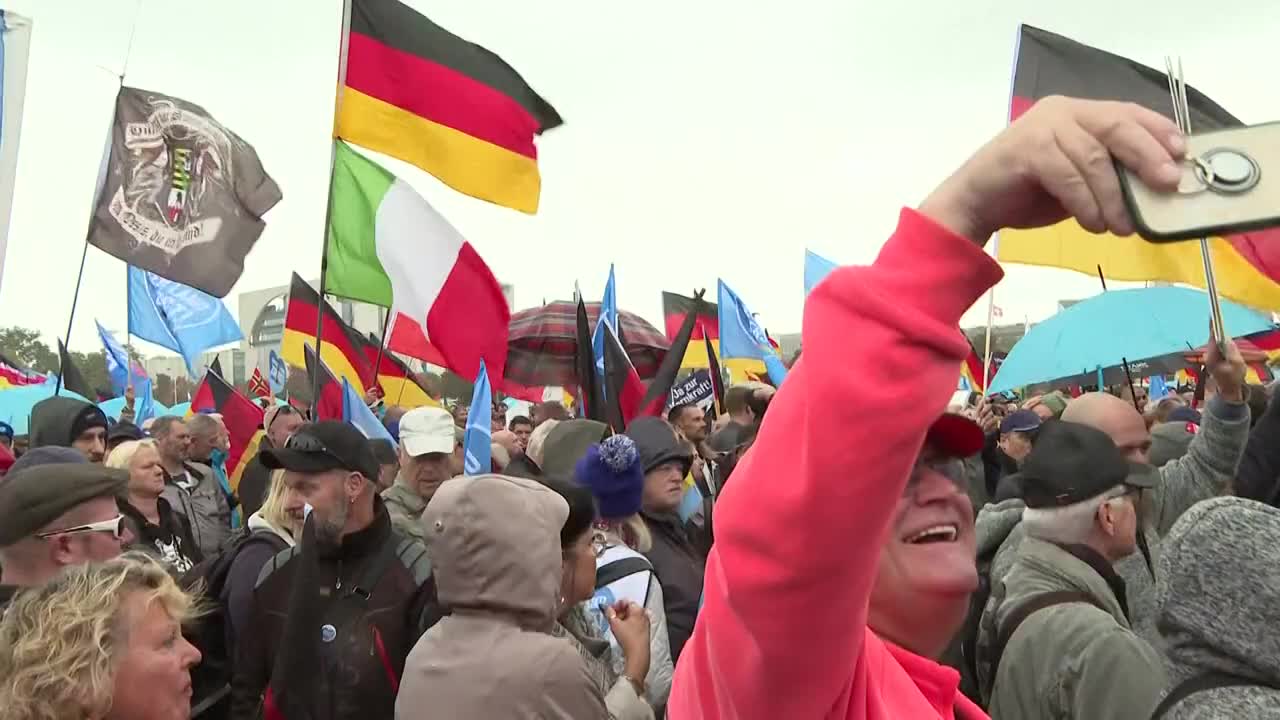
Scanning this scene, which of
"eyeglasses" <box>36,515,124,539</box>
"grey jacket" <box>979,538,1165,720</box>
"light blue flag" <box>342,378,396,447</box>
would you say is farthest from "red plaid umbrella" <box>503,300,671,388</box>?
"grey jacket" <box>979,538,1165,720</box>

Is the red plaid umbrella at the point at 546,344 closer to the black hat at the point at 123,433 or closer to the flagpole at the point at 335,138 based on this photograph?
the black hat at the point at 123,433

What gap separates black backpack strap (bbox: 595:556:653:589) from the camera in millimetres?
3924

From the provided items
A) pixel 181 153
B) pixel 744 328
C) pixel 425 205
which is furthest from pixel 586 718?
pixel 744 328

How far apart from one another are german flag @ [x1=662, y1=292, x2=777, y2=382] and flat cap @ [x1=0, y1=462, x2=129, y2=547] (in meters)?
10.1

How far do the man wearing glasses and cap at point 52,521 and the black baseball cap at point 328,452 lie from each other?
0.84 metres

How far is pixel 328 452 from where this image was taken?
4.18 meters

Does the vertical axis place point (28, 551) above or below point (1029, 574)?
below

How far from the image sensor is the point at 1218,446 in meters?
4.22

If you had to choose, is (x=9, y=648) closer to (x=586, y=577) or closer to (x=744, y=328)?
(x=586, y=577)

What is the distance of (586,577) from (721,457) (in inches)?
176

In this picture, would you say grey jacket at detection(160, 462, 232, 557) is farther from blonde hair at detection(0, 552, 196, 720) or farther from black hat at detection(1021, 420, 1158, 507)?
black hat at detection(1021, 420, 1158, 507)

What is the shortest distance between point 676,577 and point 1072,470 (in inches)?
69.4

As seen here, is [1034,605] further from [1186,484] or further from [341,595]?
[341,595]

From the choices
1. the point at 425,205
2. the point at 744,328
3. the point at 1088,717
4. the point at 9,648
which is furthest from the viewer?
the point at 744,328
